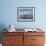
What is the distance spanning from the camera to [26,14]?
4387mm

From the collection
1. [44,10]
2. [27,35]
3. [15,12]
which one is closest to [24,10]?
[15,12]

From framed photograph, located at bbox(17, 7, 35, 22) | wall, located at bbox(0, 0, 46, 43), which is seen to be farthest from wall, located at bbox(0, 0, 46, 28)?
framed photograph, located at bbox(17, 7, 35, 22)

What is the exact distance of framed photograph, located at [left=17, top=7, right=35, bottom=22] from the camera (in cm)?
435

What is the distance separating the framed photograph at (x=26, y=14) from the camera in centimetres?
435

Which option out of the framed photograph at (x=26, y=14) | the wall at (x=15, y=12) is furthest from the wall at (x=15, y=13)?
the framed photograph at (x=26, y=14)

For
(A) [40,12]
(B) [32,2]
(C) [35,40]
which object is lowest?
(C) [35,40]

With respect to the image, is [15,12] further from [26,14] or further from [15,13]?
[26,14]

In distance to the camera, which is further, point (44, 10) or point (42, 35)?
point (44, 10)

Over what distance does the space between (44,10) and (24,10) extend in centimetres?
68

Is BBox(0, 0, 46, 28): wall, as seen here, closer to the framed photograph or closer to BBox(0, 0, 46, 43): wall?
BBox(0, 0, 46, 43): wall

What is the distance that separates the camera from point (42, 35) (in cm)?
385

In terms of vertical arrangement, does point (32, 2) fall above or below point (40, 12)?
above

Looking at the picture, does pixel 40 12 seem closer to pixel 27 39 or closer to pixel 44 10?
pixel 44 10

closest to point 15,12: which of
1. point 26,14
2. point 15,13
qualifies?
point 15,13
